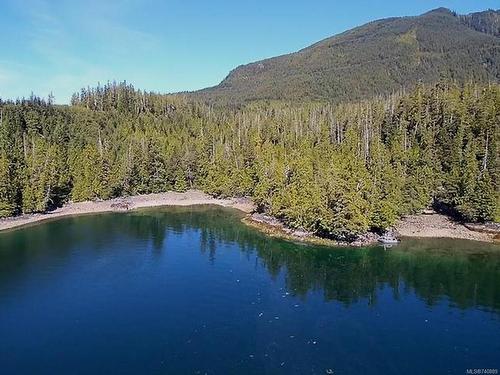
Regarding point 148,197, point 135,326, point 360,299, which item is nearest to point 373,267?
point 360,299

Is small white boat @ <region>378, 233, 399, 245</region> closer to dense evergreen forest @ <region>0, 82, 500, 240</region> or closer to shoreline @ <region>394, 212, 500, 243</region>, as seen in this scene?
dense evergreen forest @ <region>0, 82, 500, 240</region>

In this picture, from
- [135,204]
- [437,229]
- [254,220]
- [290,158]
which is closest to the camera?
[437,229]

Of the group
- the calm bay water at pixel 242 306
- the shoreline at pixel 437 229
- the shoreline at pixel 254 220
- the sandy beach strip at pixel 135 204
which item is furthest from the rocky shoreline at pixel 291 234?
the sandy beach strip at pixel 135 204

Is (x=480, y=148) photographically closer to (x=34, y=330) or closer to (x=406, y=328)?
(x=406, y=328)

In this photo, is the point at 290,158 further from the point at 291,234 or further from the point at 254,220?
the point at 291,234

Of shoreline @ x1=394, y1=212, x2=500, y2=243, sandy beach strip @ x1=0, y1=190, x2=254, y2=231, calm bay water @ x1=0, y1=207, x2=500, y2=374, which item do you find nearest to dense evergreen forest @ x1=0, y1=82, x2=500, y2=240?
shoreline @ x1=394, y1=212, x2=500, y2=243

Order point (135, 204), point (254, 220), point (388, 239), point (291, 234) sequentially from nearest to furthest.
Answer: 1. point (388, 239)
2. point (291, 234)
3. point (254, 220)
4. point (135, 204)

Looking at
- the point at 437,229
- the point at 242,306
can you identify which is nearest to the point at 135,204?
the point at 242,306
